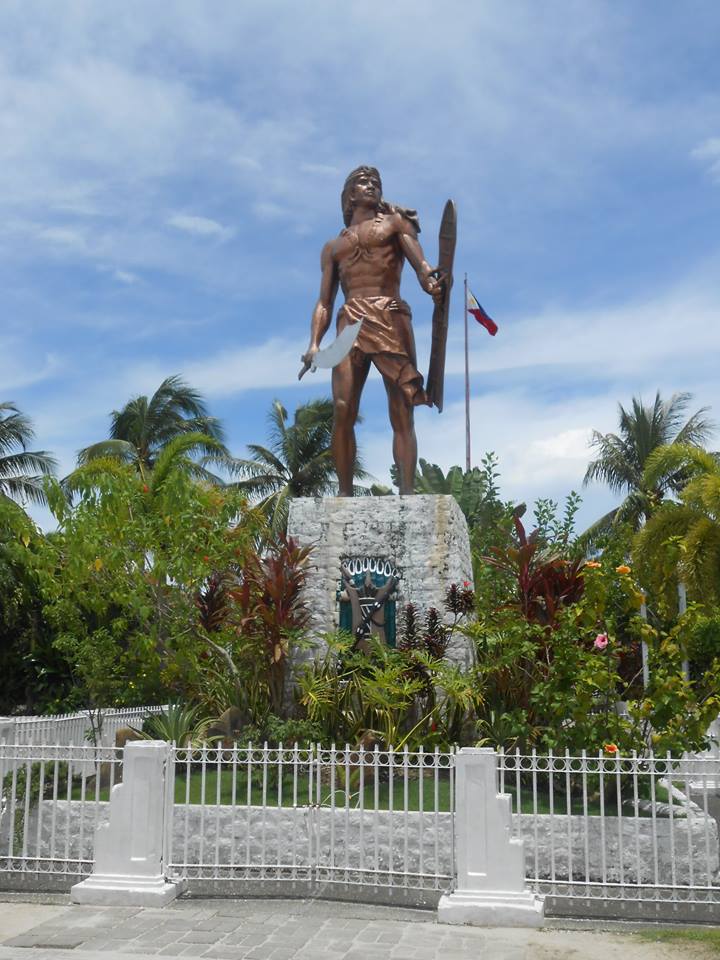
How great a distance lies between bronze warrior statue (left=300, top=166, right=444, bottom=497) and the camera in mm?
10742

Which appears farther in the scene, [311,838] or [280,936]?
[311,838]

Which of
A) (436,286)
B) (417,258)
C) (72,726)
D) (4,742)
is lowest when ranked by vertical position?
(72,726)

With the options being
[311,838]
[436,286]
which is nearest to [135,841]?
[311,838]

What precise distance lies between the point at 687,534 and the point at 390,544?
228 inches

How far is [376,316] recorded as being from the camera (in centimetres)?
1084

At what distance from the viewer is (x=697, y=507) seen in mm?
14211

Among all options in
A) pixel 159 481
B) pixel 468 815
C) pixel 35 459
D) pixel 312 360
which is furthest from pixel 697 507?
pixel 35 459

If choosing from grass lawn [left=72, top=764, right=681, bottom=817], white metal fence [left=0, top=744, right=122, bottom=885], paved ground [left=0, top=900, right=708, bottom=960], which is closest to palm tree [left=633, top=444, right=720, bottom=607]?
grass lawn [left=72, top=764, right=681, bottom=817]

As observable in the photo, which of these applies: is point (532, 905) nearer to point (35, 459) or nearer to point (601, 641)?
point (601, 641)

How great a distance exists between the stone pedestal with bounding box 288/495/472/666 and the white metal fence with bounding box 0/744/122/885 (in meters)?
3.09

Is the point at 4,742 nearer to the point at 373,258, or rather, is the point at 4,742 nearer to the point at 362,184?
the point at 373,258

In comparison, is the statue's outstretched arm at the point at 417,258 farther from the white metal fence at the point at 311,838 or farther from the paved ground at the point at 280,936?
the paved ground at the point at 280,936

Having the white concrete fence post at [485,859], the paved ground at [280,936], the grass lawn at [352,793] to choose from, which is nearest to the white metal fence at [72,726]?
the grass lawn at [352,793]

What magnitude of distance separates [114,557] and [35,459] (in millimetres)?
12395
